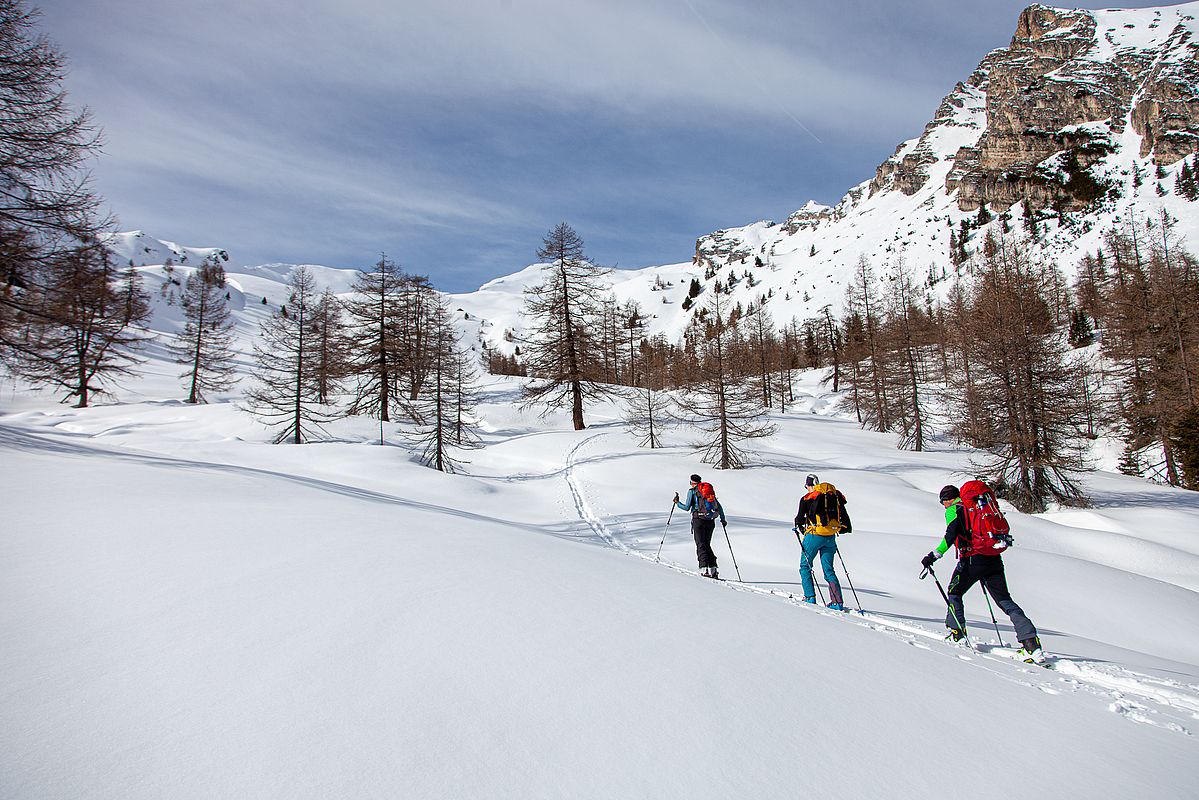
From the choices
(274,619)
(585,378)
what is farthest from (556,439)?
(274,619)

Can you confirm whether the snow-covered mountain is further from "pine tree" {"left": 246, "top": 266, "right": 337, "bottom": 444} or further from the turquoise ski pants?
the turquoise ski pants

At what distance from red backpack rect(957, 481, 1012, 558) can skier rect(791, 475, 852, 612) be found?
5.86 feet

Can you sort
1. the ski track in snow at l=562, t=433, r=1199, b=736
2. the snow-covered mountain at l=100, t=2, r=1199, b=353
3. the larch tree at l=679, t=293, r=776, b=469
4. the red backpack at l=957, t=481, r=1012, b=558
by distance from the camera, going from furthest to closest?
1. the snow-covered mountain at l=100, t=2, r=1199, b=353
2. the larch tree at l=679, t=293, r=776, b=469
3. the red backpack at l=957, t=481, r=1012, b=558
4. the ski track in snow at l=562, t=433, r=1199, b=736

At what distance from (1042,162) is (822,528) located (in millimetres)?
166790

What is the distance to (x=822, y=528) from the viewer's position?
26.4ft

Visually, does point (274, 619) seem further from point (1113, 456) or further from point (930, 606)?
point (1113, 456)

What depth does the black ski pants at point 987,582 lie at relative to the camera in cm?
603

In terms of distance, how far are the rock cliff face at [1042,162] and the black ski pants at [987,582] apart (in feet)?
326

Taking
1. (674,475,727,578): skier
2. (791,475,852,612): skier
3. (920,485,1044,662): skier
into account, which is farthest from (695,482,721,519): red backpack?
(920,485,1044,662): skier

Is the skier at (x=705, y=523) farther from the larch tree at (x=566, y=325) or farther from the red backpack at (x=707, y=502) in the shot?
the larch tree at (x=566, y=325)

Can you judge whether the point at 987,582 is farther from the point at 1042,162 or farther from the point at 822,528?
the point at 1042,162

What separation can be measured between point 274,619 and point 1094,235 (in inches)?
4894

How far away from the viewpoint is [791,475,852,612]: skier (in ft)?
26.2

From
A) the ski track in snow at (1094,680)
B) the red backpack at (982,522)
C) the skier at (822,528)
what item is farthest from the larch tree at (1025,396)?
the ski track in snow at (1094,680)
